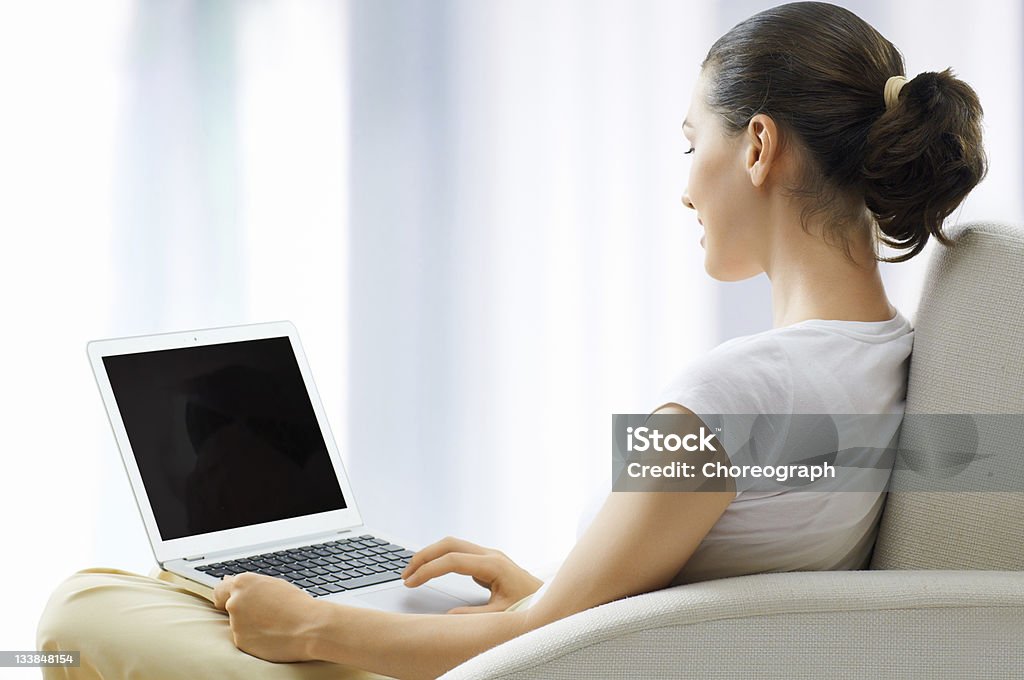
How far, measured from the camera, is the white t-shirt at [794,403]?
83cm

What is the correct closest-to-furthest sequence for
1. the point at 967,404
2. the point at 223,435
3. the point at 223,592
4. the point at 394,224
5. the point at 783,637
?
the point at 783,637 < the point at 967,404 < the point at 223,592 < the point at 223,435 < the point at 394,224

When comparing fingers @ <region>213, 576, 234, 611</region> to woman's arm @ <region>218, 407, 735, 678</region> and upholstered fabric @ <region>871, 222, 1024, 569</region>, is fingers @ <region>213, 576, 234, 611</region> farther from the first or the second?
upholstered fabric @ <region>871, 222, 1024, 569</region>

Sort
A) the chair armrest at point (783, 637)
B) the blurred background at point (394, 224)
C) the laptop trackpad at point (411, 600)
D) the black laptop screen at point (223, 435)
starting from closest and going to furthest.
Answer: the chair armrest at point (783, 637), the laptop trackpad at point (411, 600), the black laptop screen at point (223, 435), the blurred background at point (394, 224)

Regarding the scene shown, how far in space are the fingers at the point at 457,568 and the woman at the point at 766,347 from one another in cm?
16

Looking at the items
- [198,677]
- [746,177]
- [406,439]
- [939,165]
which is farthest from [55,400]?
[939,165]

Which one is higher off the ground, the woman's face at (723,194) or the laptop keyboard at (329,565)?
the woman's face at (723,194)

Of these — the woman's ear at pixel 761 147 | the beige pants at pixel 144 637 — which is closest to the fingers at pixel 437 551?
the beige pants at pixel 144 637

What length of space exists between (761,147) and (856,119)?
85 millimetres

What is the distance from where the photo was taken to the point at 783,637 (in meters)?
0.76

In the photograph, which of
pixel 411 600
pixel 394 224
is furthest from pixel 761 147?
pixel 394 224

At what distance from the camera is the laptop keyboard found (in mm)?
1152

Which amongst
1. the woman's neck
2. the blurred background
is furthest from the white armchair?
the blurred background

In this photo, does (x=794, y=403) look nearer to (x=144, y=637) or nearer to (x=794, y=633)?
(x=794, y=633)

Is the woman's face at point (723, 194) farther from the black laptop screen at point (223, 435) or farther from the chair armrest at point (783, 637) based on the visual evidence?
the black laptop screen at point (223, 435)
